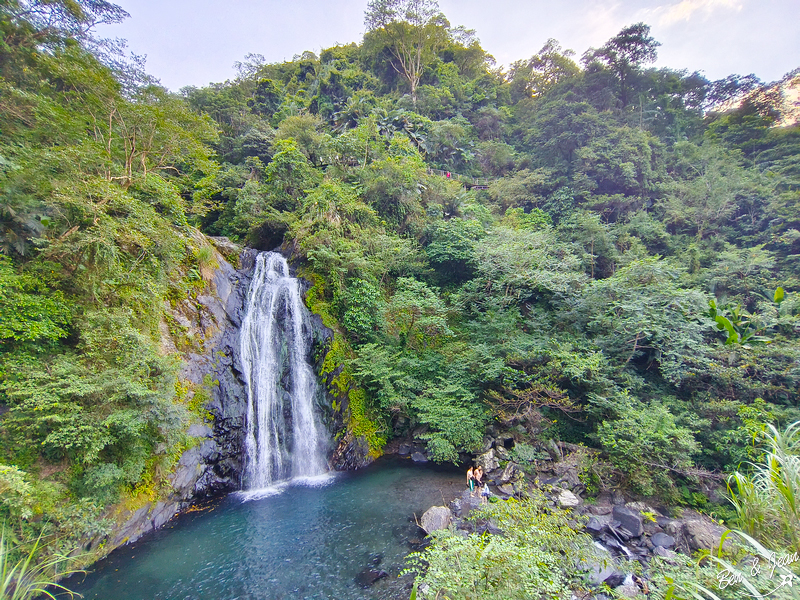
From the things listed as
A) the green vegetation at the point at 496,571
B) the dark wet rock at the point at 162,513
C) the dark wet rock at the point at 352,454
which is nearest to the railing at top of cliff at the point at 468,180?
the dark wet rock at the point at 352,454

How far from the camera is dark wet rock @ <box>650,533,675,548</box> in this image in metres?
6.65

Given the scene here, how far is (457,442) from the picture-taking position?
10484 millimetres

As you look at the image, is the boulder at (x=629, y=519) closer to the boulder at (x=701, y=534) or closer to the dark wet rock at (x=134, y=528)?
the boulder at (x=701, y=534)

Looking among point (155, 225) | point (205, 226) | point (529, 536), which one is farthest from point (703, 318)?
point (205, 226)

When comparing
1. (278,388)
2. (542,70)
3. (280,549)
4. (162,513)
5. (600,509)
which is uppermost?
(542,70)

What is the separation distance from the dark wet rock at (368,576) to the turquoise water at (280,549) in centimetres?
9

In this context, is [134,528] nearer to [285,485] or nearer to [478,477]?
[285,485]

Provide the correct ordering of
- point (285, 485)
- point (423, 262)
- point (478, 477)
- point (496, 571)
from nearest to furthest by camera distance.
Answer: point (496, 571), point (478, 477), point (285, 485), point (423, 262)

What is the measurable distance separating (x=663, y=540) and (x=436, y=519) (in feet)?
16.0

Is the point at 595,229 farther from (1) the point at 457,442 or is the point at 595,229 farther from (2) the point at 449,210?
(1) the point at 457,442

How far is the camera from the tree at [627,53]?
23.0m

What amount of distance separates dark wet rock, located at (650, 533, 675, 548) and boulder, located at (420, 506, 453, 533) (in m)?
4.40

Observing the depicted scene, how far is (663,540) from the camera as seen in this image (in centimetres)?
672

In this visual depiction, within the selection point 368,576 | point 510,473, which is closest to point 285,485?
point 368,576
